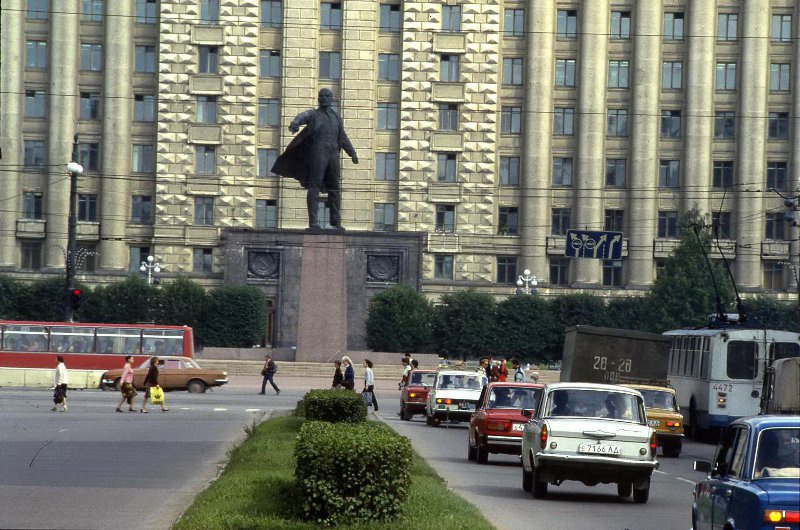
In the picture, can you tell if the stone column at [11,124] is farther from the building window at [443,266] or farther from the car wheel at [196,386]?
the car wheel at [196,386]

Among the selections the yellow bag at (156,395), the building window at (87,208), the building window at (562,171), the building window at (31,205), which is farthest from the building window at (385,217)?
the yellow bag at (156,395)

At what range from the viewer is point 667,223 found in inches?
3639

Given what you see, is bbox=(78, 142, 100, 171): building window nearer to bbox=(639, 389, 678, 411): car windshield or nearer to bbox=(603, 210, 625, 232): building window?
bbox=(603, 210, 625, 232): building window

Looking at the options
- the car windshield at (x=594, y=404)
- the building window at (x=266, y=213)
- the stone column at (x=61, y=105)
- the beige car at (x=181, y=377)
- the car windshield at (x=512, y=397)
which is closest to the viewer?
the car windshield at (x=594, y=404)

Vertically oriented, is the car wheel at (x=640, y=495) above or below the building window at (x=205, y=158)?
below

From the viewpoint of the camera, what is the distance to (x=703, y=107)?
301ft

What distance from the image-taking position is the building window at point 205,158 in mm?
90375

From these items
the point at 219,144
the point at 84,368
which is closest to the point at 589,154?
the point at 219,144

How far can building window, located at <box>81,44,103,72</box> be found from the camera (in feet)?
302

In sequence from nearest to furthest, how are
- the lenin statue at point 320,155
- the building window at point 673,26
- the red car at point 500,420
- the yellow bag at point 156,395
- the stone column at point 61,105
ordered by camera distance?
the red car at point 500,420, the yellow bag at point 156,395, the lenin statue at point 320,155, the stone column at point 61,105, the building window at point 673,26

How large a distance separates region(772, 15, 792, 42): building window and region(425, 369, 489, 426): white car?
58.9 metres

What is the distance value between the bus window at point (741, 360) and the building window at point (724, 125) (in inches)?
2158

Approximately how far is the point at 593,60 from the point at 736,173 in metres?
10.8

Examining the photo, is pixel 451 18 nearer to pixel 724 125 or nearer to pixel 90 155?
pixel 724 125
